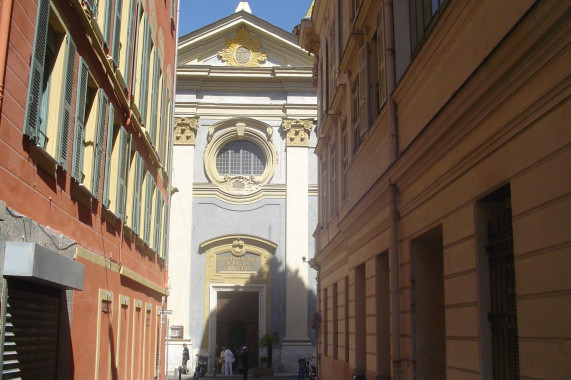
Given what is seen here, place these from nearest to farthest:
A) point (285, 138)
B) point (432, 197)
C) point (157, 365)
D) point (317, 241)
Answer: point (432, 197)
point (157, 365)
point (317, 241)
point (285, 138)

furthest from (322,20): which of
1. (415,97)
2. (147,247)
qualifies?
(415,97)

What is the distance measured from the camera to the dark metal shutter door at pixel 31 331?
8164 millimetres

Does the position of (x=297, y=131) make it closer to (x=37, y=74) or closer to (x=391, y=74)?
(x=391, y=74)

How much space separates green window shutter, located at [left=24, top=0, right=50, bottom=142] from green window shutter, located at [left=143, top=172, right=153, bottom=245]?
364 inches

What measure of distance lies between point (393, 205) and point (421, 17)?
109 inches

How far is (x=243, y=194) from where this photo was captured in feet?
116

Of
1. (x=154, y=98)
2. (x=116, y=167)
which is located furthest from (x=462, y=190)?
(x=154, y=98)

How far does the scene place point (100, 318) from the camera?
12.5 m

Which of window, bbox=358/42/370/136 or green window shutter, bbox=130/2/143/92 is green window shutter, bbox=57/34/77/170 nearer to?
green window shutter, bbox=130/2/143/92

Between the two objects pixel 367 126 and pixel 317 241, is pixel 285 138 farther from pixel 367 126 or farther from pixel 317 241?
A: pixel 367 126

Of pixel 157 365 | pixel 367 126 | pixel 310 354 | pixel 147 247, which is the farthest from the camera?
pixel 310 354

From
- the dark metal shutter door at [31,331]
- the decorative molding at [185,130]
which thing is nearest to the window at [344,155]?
the dark metal shutter door at [31,331]

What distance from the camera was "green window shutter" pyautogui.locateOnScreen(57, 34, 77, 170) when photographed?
972 centimetres

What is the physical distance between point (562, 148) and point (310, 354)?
28.7 m
